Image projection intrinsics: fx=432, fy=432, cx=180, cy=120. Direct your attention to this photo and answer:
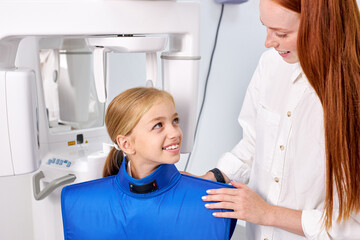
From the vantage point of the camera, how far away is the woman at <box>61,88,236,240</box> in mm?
1067

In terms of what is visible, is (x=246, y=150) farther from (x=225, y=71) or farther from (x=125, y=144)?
(x=225, y=71)

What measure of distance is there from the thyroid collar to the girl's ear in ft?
0.17

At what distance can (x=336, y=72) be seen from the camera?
86cm

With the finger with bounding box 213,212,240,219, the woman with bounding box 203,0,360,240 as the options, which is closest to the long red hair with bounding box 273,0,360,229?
the woman with bounding box 203,0,360,240

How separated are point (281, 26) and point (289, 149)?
324mm

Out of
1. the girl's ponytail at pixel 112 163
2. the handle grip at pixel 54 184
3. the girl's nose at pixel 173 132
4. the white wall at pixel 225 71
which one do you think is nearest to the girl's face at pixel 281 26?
the girl's nose at pixel 173 132

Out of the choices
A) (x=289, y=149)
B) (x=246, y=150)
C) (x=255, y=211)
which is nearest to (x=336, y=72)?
(x=289, y=149)

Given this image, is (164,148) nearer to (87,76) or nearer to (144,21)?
(144,21)

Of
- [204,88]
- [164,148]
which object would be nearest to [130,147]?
[164,148]

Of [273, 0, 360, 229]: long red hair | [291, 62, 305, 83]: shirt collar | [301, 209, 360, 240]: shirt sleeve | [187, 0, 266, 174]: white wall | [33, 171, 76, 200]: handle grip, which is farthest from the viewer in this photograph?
[187, 0, 266, 174]: white wall

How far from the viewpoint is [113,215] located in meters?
1.11

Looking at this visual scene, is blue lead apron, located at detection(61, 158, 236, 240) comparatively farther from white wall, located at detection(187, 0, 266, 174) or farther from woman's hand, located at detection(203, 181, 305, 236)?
white wall, located at detection(187, 0, 266, 174)

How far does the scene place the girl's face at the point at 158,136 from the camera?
107 centimetres

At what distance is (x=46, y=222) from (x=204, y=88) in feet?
2.65
